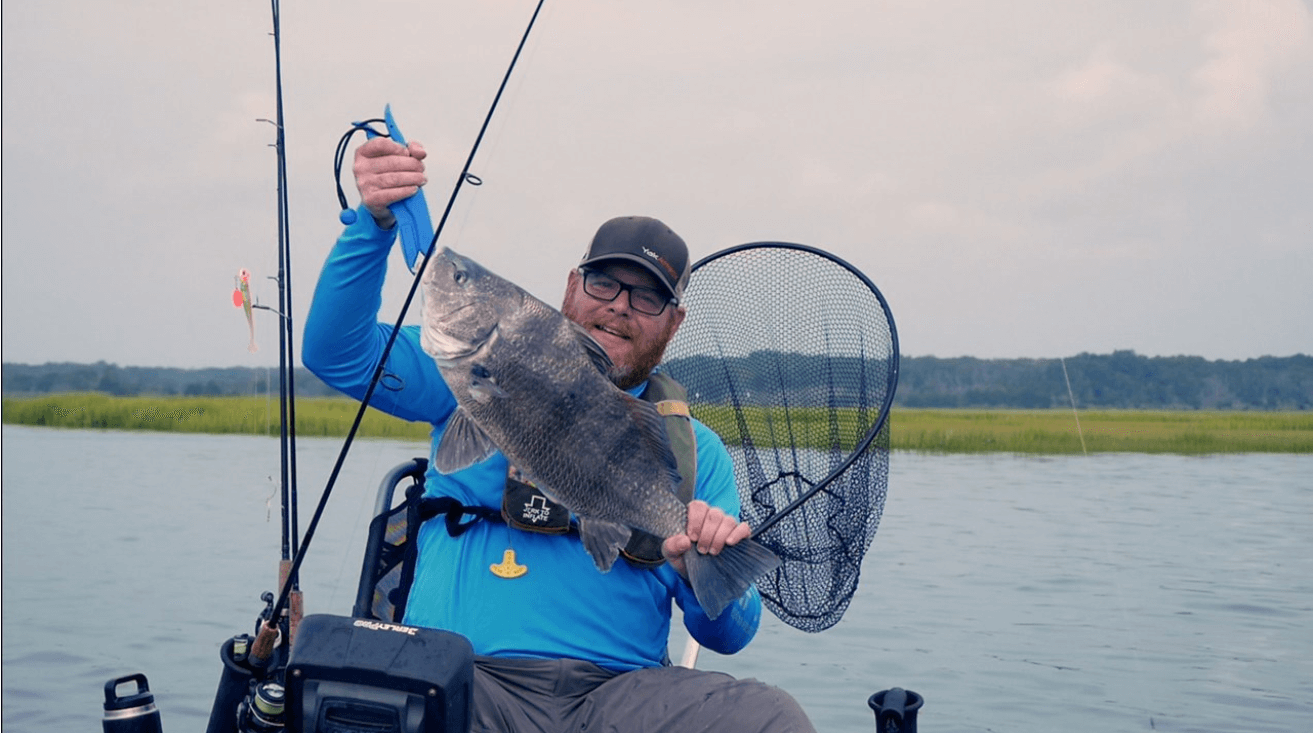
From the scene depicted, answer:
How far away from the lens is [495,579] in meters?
3.53

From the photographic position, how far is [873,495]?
4504mm

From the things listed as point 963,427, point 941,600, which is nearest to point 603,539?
point 941,600

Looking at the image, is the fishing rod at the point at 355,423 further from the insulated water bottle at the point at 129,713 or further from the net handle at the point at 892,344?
the net handle at the point at 892,344

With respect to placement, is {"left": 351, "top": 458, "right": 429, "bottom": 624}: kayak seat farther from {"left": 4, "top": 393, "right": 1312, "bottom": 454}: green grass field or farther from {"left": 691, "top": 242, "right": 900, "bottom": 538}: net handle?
{"left": 4, "top": 393, "right": 1312, "bottom": 454}: green grass field

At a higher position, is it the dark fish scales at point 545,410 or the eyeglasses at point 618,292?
the eyeglasses at point 618,292

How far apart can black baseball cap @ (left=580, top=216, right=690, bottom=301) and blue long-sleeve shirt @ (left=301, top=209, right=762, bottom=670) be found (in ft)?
2.15

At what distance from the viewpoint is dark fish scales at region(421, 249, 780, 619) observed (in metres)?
2.81

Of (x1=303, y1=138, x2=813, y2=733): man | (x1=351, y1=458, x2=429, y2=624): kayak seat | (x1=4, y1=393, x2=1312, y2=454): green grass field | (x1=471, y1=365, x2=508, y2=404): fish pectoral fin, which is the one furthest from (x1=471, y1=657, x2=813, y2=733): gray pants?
(x1=4, y1=393, x2=1312, y2=454): green grass field

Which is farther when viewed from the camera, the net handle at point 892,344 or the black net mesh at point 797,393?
the black net mesh at point 797,393

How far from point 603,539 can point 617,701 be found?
68 centimetres

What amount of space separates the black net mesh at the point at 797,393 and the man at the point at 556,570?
716 mm

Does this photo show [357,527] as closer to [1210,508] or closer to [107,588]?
[107,588]

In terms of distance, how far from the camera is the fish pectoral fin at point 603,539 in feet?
9.79

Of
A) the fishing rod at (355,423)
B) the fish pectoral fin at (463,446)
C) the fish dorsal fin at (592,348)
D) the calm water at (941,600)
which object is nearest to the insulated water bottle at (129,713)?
the fishing rod at (355,423)
